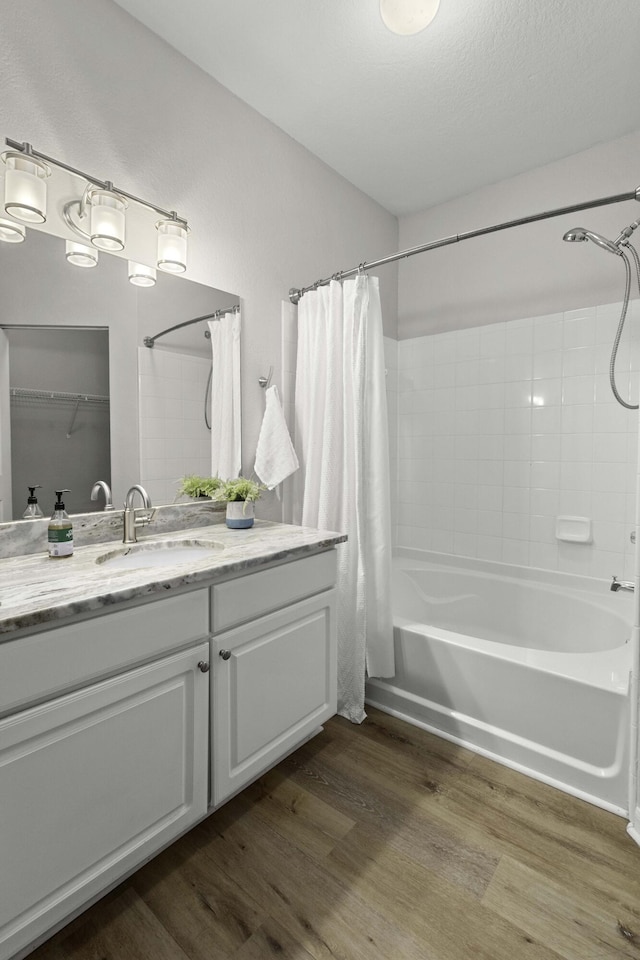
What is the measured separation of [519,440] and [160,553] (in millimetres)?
1914

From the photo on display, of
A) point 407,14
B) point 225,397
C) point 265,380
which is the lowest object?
point 225,397

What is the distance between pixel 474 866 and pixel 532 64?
9.04ft

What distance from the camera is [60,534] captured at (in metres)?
1.36

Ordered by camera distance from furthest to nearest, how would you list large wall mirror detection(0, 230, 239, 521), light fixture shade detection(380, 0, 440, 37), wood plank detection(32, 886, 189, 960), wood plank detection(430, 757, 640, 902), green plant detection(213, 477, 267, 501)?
1. green plant detection(213, 477, 267, 501)
2. light fixture shade detection(380, 0, 440, 37)
3. large wall mirror detection(0, 230, 239, 521)
4. wood plank detection(430, 757, 640, 902)
5. wood plank detection(32, 886, 189, 960)

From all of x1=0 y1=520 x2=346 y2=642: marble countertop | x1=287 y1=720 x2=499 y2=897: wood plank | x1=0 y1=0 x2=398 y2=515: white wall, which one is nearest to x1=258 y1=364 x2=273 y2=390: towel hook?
x1=0 y1=0 x2=398 y2=515: white wall

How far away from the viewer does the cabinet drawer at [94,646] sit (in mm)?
914

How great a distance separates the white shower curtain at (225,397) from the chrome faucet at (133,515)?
0.34m

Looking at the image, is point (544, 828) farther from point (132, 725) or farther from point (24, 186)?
point (24, 186)

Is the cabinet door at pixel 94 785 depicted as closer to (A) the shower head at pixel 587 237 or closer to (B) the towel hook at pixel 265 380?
(B) the towel hook at pixel 265 380

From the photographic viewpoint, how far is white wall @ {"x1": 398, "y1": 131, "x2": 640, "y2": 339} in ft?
7.38

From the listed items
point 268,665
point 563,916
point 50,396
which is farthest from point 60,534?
point 563,916

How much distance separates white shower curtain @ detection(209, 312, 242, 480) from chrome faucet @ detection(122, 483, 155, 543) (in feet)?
1.12

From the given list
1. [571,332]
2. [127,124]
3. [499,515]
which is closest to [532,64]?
[571,332]

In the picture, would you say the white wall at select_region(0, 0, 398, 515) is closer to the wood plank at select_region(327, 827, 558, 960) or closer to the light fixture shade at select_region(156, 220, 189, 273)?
the light fixture shade at select_region(156, 220, 189, 273)
